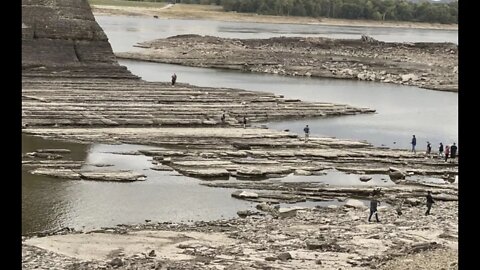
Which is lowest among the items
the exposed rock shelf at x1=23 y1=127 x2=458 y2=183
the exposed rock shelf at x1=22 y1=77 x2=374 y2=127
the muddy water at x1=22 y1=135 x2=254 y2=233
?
the muddy water at x1=22 y1=135 x2=254 y2=233

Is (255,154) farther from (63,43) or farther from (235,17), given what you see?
(235,17)

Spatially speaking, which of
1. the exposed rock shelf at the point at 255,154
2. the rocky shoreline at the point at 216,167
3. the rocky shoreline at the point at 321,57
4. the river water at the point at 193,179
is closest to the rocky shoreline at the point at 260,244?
the rocky shoreline at the point at 216,167

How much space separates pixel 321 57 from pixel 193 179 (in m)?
52.8

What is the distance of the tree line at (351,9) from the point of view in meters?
132

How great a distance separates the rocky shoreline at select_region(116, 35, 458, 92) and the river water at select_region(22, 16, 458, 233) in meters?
3.60

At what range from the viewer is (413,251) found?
45.9 ft

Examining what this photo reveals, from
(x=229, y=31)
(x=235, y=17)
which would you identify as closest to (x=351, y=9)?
(x=235, y=17)

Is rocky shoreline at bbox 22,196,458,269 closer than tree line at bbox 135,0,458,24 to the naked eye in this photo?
Yes

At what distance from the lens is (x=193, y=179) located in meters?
22.2

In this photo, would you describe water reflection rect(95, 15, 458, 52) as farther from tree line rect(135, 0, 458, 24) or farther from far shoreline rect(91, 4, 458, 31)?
tree line rect(135, 0, 458, 24)

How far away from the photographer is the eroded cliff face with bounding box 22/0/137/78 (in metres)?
43.2

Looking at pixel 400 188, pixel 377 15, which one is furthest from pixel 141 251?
pixel 377 15

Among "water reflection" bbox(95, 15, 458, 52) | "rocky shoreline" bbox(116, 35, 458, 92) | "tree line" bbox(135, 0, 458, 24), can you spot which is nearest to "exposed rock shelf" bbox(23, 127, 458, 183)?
"rocky shoreline" bbox(116, 35, 458, 92)

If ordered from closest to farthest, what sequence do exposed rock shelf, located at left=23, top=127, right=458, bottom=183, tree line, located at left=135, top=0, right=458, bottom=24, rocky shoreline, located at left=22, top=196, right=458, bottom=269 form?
rocky shoreline, located at left=22, top=196, right=458, bottom=269
exposed rock shelf, located at left=23, top=127, right=458, bottom=183
tree line, located at left=135, top=0, right=458, bottom=24
